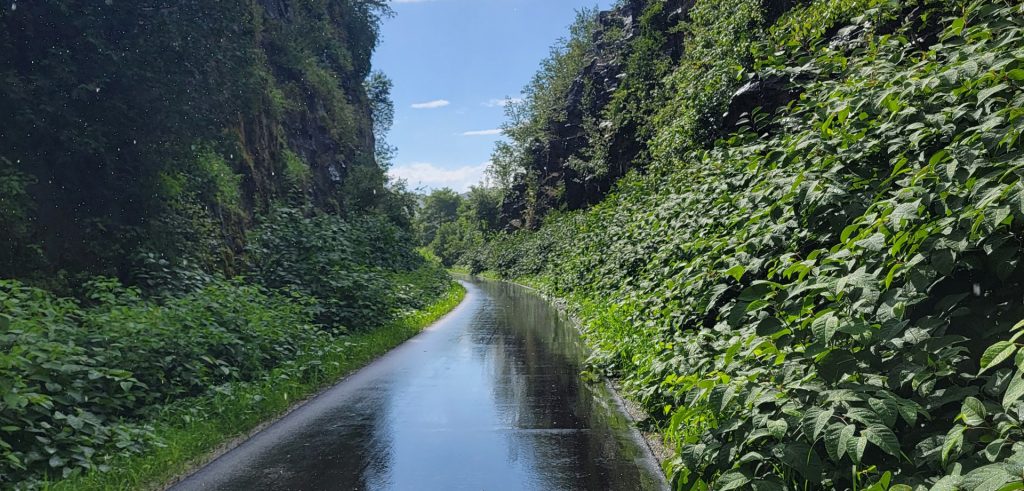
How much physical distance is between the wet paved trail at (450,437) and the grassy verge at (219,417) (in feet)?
0.87

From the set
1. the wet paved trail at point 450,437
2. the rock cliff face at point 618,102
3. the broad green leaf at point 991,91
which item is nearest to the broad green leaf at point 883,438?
the wet paved trail at point 450,437

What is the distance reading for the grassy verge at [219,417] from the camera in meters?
5.15

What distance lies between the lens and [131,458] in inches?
214

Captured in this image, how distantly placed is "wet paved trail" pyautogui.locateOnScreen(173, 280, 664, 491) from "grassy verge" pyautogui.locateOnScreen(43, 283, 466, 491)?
26 centimetres

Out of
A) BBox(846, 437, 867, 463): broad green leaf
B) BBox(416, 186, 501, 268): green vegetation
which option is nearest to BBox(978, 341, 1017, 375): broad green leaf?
BBox(846, 437, 867, 463): broad green leaf

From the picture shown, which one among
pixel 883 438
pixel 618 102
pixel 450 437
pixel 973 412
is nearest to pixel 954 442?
pixel 973 412

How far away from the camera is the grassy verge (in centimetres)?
515

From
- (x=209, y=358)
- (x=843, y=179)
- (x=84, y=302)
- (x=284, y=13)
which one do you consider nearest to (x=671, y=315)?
(x=843, y=179)

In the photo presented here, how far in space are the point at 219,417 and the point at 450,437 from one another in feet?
8.68

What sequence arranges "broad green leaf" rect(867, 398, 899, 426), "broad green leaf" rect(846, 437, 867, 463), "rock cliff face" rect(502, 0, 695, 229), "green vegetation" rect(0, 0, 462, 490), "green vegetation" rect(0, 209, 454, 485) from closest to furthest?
"broad green leaf" rect(846, 437, 867, 463) < "broad green leaf" rect(867, 398, 899, 426) < "green vegetation" rect(0, 209, 454, 485) < "green vegetation" rect(0, 0, 462, 490) < "rock cliff face" rect(502, 0, 695, 229)

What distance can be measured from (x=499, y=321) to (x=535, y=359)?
6.43 m

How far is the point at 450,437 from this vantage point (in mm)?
6430

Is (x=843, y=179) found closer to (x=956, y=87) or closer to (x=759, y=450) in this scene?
(x=956, y=87)

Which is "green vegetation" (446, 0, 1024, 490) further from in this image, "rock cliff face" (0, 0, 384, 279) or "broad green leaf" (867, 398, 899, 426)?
"rock cliff face" (0, 0, 384, 279)
